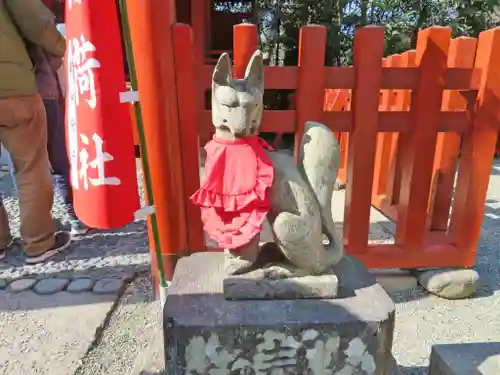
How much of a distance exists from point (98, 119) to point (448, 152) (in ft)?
6.74

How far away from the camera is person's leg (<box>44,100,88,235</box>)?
10.4ft

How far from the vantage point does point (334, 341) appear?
4.82 ft

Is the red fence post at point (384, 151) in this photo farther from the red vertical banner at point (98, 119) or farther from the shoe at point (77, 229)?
the shoe at point (77, 229)

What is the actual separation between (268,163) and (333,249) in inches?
16.7

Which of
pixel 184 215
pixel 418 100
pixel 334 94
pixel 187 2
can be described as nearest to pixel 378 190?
pixel 334 94

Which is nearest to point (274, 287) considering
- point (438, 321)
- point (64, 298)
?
point (438, 321)

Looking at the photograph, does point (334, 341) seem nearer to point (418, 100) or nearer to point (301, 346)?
point (301, 346)

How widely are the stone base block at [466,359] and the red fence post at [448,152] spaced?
1.25 metres

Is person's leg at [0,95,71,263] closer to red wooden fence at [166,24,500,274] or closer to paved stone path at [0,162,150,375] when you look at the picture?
paved stone path at [0,162,150,375]

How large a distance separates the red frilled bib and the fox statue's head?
5 cm

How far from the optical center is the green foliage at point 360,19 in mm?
6598

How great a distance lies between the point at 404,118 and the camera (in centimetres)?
237

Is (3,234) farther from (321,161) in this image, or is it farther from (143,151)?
(321,161)

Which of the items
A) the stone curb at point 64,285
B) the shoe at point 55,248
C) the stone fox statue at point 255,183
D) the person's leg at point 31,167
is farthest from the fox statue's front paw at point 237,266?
the shoe at point 55,248
